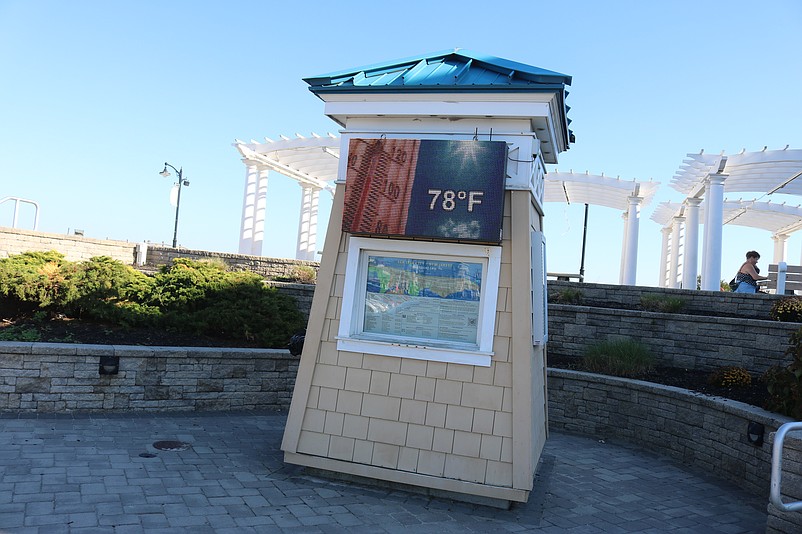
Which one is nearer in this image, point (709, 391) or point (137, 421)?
point (137, 421)

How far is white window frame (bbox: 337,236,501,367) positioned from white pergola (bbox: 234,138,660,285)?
39.1 feet

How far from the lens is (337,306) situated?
219 inches

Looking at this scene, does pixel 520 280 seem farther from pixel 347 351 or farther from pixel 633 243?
pixel 633 243

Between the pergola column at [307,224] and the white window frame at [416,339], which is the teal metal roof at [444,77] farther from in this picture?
the pergola column at [307,224]

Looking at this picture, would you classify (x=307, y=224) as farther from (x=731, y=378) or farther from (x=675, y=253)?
(x=731, y=378)

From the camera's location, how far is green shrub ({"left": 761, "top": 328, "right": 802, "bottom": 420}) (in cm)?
564

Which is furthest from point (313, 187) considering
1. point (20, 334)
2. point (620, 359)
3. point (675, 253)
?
point (620, 359)

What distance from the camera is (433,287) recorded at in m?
5.45

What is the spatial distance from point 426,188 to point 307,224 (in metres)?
16.7

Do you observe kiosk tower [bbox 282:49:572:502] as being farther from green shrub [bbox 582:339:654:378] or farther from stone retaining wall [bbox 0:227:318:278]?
stone retaining wall [bbox 0:227:318:278]

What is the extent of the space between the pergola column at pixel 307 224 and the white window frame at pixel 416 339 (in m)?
16.2

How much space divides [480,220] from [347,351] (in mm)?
1611

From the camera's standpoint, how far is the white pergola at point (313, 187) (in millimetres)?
17703

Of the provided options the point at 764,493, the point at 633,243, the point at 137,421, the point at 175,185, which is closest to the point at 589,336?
the point at 764,493
